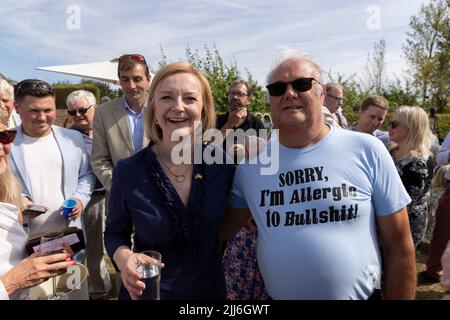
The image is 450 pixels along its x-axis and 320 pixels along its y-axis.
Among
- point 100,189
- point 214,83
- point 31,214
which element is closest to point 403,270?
point 31,214

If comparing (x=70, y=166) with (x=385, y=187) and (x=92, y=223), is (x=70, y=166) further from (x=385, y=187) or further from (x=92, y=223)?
(x=385, y=187)

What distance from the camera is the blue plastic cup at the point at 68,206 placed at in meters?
2.75

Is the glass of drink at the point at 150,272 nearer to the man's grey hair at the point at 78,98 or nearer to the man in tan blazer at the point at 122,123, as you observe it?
the man in tan blazer at the point at 122,123

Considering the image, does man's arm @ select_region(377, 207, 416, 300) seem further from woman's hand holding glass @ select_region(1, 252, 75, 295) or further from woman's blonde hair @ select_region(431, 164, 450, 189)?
woman's blonde hair @ select_region(431, 164, 450, 189)

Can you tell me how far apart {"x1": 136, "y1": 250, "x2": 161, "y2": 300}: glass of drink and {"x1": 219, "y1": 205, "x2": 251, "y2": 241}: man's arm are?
1.94 feet

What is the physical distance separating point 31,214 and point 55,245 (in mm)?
649

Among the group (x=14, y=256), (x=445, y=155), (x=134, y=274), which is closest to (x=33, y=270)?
(x=14, y=256)

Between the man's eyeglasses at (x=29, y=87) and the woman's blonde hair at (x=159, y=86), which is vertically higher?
the man's eyeglasses at (x=29, y=87)

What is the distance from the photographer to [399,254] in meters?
1.79

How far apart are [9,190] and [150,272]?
134 centimetres

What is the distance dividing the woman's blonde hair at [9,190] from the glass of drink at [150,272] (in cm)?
124

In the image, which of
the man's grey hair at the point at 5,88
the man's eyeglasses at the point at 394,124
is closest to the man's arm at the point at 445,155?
the man's eyeglasses at the point at 394,124

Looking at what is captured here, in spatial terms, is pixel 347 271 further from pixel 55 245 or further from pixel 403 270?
pixel 55 245

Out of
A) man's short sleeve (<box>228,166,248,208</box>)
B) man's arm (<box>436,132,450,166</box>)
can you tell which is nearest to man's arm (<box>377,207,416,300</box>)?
man's short sleeve (<box>228,166,248,208</box>)
